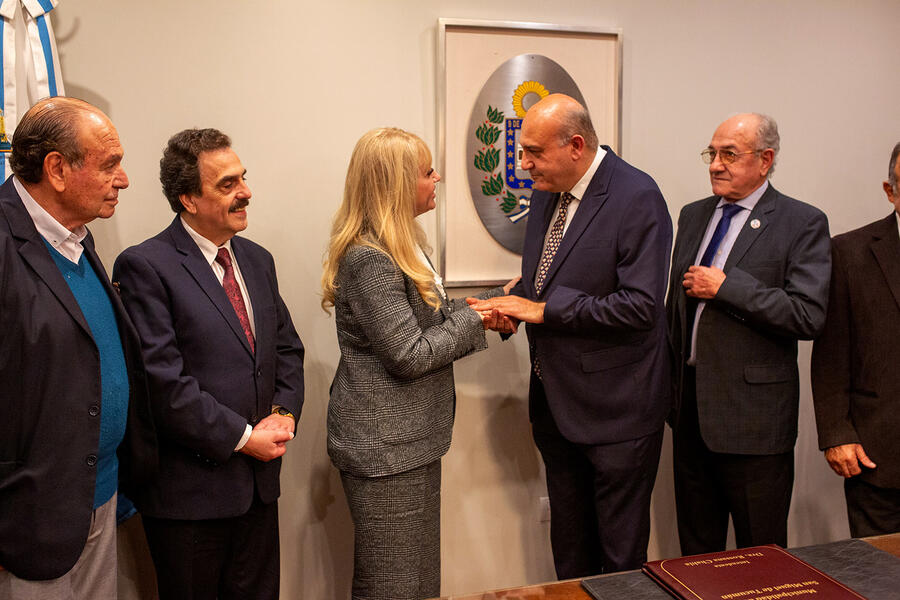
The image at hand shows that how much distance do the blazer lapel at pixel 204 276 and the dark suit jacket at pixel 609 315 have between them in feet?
3.07

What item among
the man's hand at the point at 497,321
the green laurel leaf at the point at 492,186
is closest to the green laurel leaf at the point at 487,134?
the green laurel leaf at the point at 492,186

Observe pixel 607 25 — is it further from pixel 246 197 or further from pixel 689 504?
pixel 689 504

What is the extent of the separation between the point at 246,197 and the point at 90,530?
95 cm

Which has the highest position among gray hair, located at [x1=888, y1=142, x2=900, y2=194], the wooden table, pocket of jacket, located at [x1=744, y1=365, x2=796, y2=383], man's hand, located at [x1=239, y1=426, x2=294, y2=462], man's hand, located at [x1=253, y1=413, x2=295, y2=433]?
gray hair, located at [x1=888, y1=142, x2=900, y2=194]

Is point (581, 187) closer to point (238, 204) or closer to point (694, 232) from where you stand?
point (694, 232)

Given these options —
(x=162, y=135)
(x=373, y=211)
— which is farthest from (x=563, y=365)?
(x=162, y=135)

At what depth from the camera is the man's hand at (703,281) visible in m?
2.29

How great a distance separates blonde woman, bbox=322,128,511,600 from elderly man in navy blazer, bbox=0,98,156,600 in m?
0.64

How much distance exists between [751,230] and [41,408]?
2.11 metres

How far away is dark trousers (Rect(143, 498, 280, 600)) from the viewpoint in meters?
1.99

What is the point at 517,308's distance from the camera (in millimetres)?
2270

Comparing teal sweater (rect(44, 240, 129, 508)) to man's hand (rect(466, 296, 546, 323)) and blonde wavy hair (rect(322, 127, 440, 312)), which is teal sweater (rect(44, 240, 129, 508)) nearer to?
blonde wavy hair (rect(322, 127, 440, 312))

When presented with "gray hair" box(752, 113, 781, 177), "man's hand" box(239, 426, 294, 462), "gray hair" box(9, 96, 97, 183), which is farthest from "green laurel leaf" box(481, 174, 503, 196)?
"gray hair" box(9, 96, 97, 183)

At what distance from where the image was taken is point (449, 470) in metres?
2.93
